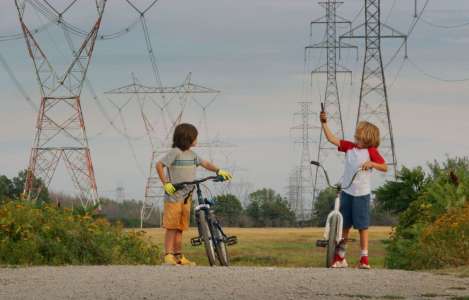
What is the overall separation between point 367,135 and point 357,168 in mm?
532

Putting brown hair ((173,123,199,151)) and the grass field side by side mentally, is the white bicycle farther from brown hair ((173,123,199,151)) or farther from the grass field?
the grass field

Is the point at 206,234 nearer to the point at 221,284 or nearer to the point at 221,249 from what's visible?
the point at 221,249

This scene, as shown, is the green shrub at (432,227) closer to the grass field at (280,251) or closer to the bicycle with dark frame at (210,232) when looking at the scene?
the bicycle with dark frame at (210,232)

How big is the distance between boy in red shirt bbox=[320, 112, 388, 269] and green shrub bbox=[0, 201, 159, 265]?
515cm

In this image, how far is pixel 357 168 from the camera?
1606 cm

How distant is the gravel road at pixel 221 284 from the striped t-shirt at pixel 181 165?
135 centimetres

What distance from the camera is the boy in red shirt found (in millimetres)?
16094

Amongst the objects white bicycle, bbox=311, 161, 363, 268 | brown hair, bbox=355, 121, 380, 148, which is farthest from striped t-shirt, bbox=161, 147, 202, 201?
brown hair, bbox=355, 121, 380, 148

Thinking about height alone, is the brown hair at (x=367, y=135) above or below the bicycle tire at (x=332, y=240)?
above

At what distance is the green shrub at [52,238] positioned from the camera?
19.0 meters

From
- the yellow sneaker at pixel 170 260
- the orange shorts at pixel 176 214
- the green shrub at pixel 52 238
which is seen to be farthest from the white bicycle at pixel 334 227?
the green shrub at pixel 52 238

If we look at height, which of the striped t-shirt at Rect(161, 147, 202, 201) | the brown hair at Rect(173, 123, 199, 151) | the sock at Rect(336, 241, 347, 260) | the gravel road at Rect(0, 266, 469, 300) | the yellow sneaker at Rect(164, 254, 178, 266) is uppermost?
the brown hair at Rect(173, 123, 199, 151)

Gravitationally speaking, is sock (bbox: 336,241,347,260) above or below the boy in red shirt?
below

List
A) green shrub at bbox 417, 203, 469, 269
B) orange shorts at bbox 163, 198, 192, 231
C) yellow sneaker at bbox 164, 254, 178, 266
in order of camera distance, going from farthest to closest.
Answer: green shrub at bbox 417, 203, 469, 269 → yellow sneaker at bbox 164, 254, 178, 266 → orange shorts at bbox 163, 198, 192, 231
